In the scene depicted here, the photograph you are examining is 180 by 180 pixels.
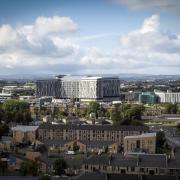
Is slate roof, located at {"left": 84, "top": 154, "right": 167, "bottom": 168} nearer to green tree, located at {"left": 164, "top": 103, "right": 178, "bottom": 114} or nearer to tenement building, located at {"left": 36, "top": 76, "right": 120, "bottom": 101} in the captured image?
green tree, located at {"left": 164, "top": 103, "right": 178, "bottom": 114}

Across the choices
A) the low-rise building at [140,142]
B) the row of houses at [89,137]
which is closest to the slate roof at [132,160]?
the row of houses at [89,137]

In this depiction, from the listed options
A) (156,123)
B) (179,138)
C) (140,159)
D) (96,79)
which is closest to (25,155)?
(140,159)

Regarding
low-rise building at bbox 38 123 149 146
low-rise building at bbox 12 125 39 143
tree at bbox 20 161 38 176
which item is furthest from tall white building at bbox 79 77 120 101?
tree at bbox 20 161 38 176

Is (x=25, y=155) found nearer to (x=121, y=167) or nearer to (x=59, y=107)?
(x=121, y=167)

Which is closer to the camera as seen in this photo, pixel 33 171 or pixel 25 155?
pixel 33 171

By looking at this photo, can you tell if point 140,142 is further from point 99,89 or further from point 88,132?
point 99,89

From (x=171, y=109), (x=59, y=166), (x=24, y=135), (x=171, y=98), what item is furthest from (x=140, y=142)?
(x=171, y=98)
